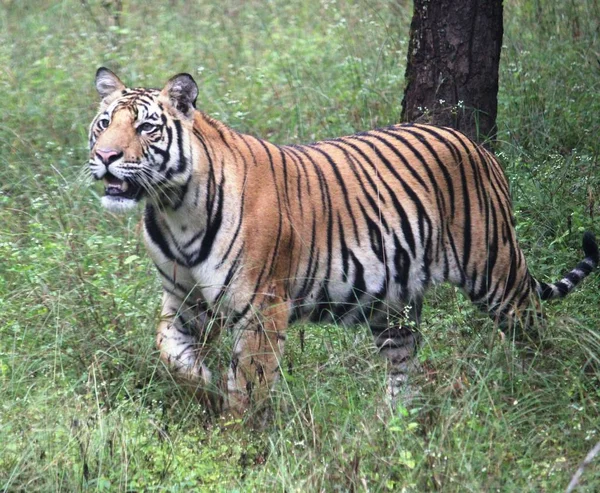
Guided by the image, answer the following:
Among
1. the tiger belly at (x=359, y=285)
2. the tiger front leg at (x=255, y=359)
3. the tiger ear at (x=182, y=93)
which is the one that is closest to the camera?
the tiger front leg at (x=255, y=359)

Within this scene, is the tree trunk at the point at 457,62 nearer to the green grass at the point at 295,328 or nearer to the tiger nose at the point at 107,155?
the green grass at the point at 295,328

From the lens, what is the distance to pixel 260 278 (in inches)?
184

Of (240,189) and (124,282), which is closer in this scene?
(240,189)

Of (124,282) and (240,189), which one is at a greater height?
(240,189)

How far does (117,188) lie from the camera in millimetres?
4512

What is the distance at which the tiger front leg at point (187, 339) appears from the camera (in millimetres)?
4613

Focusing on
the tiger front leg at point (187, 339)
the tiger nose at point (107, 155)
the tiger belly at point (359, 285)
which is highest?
the tiger nose at point (107, 155)

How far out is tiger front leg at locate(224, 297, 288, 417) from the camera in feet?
14.9

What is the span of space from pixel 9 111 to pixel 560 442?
189 inches

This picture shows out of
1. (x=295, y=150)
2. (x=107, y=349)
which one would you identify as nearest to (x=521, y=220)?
(x=295, y=150)

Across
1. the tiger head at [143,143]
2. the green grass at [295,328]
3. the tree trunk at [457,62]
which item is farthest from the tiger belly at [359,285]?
the tree trunk at [457,62]

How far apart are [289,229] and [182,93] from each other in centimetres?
74

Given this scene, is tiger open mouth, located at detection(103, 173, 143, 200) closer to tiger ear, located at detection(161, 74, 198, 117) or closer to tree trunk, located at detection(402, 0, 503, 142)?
tiger ear, located at detection(161, 74, 198, 117)

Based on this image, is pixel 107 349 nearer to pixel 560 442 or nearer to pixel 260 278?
pixel 260 278
